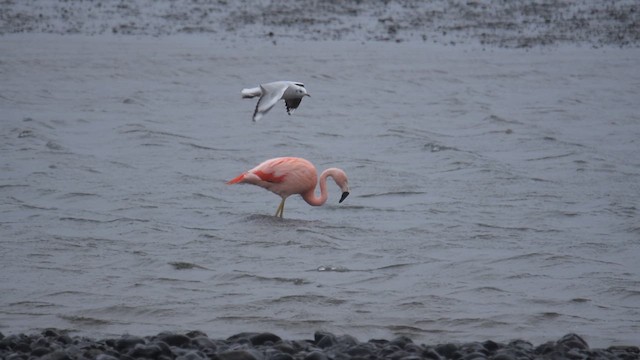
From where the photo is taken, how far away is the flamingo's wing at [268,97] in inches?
418

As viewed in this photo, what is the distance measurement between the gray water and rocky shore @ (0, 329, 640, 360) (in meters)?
0.87

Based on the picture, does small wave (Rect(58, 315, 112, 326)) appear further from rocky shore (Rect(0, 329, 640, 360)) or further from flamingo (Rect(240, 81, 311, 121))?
flamingo (Rect(240, 81, 311, 121))

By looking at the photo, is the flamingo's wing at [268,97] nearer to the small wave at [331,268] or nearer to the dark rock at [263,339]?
the small wave at [331,268]

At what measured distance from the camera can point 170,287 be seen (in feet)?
31.9

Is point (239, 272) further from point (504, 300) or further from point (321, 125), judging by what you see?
point (321, 125)

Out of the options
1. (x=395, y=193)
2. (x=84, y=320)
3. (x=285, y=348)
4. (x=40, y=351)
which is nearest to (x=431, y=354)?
(x=285, y=348)

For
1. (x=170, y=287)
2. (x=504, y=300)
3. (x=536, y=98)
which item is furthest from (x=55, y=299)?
(x=536, y=98)

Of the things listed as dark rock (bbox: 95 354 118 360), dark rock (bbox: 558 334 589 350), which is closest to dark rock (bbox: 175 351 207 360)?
dark rock (bbox: 95 354 118 360)

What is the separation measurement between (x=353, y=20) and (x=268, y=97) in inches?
557

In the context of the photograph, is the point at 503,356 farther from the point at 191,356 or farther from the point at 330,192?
the point at 330,192

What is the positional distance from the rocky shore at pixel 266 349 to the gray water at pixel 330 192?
0.87 meters

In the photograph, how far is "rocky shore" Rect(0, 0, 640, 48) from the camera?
76.7 feet

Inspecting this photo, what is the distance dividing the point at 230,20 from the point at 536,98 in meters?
6.91

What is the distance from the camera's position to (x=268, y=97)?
10.9m
